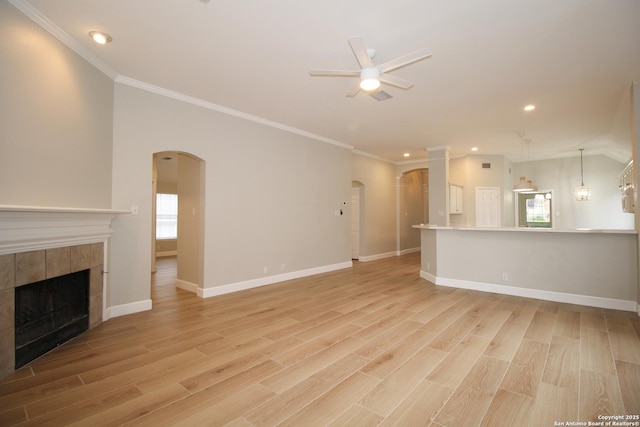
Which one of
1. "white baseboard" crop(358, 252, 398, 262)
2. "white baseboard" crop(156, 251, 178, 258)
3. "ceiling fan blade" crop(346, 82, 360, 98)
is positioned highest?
"ceiling fan blade" crop(346, 82, 360, 98)

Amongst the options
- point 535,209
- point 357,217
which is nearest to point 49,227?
point 357,217

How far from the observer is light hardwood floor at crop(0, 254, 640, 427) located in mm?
1898

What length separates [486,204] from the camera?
26.9 feet

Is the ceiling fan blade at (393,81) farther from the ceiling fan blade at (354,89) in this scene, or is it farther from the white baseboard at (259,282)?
the white baseboard at (259,282)

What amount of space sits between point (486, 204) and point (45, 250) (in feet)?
29.3

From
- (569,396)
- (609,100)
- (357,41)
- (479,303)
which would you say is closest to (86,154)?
(357,41)

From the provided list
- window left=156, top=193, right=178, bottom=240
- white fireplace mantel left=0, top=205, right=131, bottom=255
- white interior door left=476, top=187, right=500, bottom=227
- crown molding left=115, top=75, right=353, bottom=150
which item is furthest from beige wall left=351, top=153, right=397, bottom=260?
window left=156, top=193, right=178, bottom=240

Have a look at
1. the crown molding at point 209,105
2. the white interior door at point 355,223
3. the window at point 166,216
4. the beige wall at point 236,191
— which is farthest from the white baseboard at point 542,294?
the window at point 166,216

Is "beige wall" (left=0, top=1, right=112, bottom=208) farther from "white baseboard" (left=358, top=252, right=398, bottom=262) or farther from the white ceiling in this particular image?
"white baseboard" (left=358, top=252, right=398, bottom=262)

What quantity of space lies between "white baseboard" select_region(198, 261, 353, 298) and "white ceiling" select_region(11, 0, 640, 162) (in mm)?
2877

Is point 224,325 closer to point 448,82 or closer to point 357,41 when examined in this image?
point 357,41

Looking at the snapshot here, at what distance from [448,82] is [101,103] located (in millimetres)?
4238

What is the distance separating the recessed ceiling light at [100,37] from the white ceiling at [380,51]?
0.07m

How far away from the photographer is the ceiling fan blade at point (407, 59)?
2.59 metres
